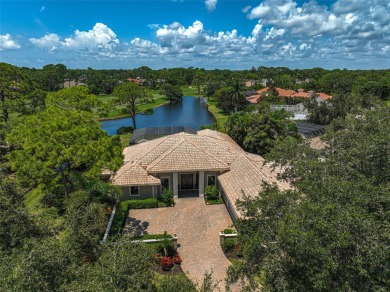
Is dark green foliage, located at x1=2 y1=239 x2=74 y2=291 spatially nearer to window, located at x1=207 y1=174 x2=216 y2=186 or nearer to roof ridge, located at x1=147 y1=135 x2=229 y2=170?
roof ridge, located at x1=147 y1=135 x2=229 y2=170

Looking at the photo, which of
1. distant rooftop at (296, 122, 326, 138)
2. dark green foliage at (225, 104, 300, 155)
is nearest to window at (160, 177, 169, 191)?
dark green foliage at (225, 104, 300, 155)

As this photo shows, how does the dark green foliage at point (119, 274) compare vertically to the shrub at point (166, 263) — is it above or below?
above

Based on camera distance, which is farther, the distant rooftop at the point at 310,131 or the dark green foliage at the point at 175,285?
the distant rooftop at the point at 310,131

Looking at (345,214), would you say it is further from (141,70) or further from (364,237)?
(141,70)

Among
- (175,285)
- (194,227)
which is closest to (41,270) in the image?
(175,285)

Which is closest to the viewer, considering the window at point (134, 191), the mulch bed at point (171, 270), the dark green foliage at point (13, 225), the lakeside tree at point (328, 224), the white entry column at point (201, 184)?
the lakeside tree at point (328, 224)

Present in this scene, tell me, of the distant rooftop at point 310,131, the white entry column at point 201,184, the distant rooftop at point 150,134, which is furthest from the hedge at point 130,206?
the distant rooftop at point 310,131

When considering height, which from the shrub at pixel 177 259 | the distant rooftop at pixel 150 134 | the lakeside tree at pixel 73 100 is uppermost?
the lakeside tree at pixel 73 100

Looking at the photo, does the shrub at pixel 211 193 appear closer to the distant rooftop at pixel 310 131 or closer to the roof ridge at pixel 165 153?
the roof ridge at pixel 165 153
